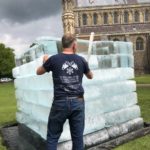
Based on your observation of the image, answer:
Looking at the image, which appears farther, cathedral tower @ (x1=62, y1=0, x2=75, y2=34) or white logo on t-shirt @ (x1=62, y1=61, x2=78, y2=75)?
cathedral tower @ (x1=62, y1=0, x2=75, y2=34)

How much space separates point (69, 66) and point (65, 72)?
0.36 ft

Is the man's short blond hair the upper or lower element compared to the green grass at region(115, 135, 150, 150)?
upper

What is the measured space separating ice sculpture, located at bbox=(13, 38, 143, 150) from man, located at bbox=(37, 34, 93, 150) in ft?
4.57

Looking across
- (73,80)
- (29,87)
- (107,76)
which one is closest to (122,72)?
(107,76)

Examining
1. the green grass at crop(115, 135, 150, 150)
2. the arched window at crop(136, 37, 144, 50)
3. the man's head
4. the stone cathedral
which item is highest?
the stone cathedral

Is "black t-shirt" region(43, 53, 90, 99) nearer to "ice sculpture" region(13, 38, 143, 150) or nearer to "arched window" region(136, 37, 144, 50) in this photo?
"ice sculpture" region(13, 38, 143, 150)

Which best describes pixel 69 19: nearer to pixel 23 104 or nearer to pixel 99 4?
pixel 99 4

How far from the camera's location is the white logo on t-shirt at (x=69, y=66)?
22.1 ft

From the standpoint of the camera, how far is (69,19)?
282 feet

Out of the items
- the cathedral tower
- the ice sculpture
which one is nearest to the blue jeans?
the ice sculpture

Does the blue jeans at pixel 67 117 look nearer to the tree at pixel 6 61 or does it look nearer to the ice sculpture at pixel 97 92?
the ice sculpture at pixel 97 92

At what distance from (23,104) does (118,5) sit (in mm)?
79544

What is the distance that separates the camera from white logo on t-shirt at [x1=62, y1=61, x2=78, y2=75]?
6727 mm

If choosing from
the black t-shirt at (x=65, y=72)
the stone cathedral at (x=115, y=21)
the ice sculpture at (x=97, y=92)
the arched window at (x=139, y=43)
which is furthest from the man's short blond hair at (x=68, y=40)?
the arched window at (x=139, y=43)
